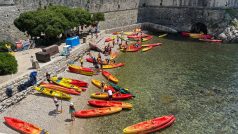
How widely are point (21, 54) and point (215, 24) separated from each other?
37494mm

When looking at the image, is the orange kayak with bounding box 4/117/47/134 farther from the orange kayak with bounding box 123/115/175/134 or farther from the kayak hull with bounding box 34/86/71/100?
the orange kayak with bounding box 123/115/175/134

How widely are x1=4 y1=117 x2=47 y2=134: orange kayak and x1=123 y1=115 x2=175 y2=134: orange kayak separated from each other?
6.26 metres

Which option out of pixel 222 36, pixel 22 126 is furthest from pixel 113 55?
pixel 222 36

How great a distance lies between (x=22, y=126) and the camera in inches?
846

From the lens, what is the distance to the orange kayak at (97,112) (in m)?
23.6

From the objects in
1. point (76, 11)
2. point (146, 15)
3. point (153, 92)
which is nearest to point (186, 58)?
point (153, 92)

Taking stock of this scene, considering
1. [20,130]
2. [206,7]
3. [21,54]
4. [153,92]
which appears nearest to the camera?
[20,130]

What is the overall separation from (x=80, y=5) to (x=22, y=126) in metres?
33.7

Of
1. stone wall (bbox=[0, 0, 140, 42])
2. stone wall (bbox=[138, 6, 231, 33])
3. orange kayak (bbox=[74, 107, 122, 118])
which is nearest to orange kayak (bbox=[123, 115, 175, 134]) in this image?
orange kayak (bbox=[74, 107, 122, 118])

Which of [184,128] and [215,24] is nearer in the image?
[184,128]

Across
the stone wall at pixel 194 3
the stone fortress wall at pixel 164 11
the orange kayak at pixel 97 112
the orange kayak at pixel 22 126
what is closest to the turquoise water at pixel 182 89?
the orange kayak at pixel 97 112

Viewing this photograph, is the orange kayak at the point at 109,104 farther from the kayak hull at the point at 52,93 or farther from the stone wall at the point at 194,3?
the stone wall at the point at 194,3

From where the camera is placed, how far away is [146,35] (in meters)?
54.2

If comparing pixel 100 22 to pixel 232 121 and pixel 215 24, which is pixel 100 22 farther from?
pixel 232 121
